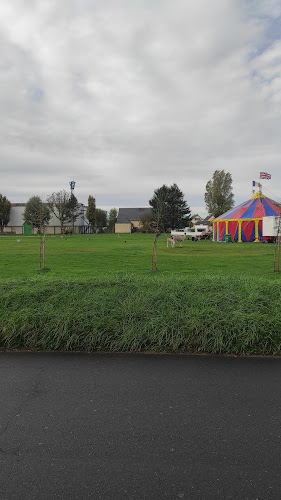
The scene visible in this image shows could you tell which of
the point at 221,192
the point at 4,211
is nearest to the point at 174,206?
the point at 221,192

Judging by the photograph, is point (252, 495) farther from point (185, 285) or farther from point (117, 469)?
point (185, 285)

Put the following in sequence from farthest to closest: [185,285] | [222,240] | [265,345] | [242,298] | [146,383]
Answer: [222,240], [185,285], [242,298], [265,345], [146,383]

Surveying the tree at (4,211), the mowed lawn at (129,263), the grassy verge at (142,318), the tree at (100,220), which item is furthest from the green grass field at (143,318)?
the tree at (100,220)

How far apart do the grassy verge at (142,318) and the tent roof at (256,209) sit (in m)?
28.1

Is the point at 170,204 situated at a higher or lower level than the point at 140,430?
higher

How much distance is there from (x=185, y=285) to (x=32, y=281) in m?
3.11

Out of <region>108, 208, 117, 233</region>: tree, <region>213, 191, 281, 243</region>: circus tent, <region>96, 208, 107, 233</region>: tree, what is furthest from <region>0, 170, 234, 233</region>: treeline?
<region>213, 191, 281, 243</region>: circus tent

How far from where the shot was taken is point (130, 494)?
211 centimetres

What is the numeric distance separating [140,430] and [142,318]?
2391mm

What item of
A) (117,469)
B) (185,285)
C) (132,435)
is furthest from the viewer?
(185,285)

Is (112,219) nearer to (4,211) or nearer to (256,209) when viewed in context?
(4,211)

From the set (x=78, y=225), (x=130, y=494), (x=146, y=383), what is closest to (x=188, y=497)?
(x=130, y=494)

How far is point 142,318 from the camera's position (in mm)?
5102

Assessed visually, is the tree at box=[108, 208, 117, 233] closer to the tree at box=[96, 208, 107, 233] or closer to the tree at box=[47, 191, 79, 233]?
the tree at box=[96, 208, 107, 233]
